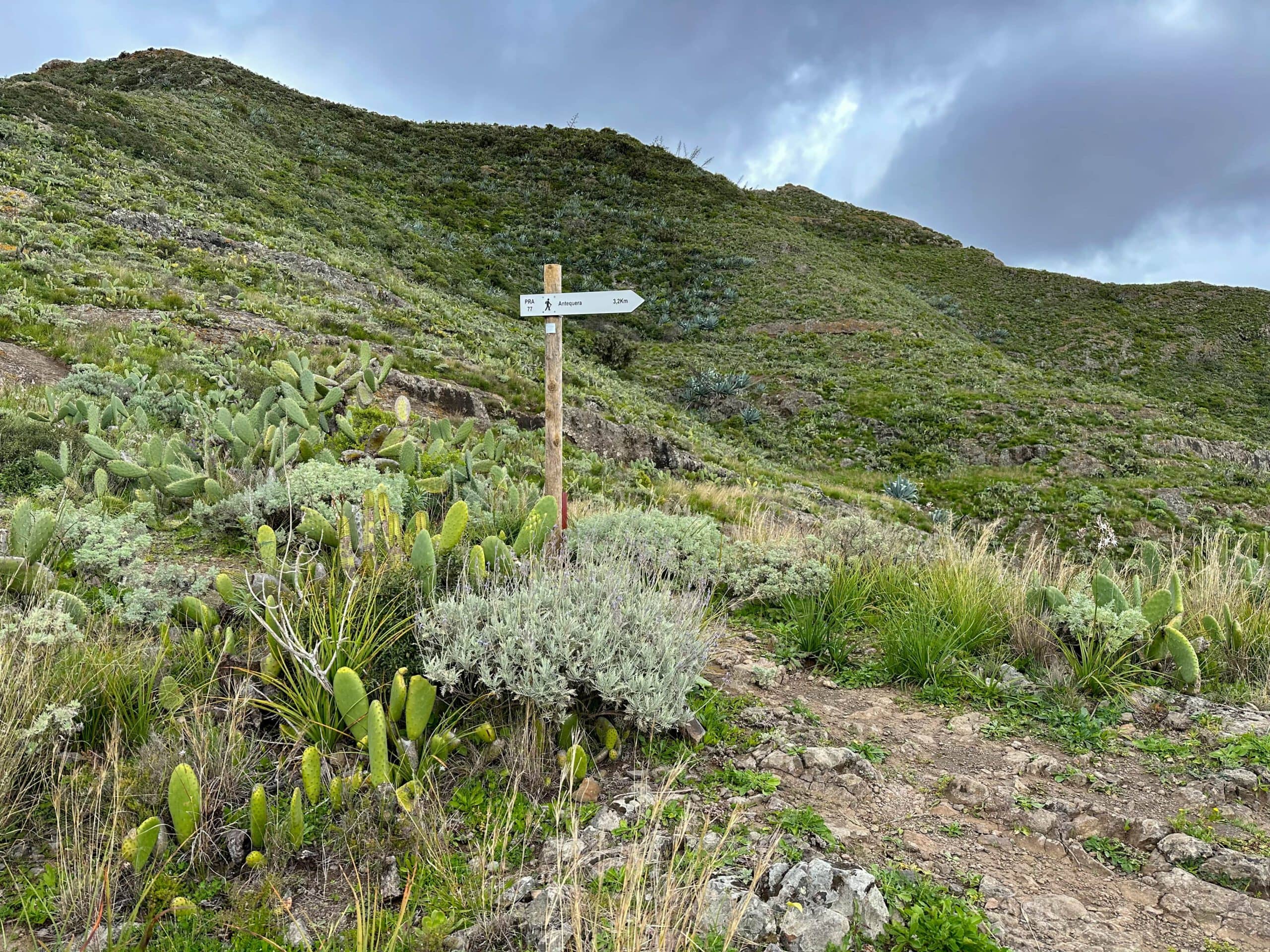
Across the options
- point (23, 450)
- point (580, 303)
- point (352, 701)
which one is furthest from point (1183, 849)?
point (23, 450)

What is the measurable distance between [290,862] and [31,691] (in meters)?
1.17

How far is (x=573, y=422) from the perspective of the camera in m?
12.2

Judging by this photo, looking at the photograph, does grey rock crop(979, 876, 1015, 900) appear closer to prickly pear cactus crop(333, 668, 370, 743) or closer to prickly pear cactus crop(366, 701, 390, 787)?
prickly pear cactus crop(366, 701, 390, 787)

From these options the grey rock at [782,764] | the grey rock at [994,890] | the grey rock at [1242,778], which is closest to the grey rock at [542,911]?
the grey rock at [782,764]

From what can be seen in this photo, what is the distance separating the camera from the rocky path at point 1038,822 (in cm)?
225

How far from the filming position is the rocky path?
2.25 meters

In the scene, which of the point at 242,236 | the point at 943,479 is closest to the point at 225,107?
the point at 242,236

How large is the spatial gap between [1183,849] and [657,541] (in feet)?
11.7

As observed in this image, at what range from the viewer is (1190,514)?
1230 centimetres

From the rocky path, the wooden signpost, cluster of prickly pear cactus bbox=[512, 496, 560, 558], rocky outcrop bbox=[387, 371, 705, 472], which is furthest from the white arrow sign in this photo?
rocky outcrop bbox=[387, 371, 705, 472]

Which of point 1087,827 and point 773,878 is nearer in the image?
point 773,878

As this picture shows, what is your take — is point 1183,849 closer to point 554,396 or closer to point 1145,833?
point 1145,833

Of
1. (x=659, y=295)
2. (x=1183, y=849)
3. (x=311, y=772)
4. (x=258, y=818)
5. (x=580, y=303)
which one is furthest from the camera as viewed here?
(x=659, y=295)

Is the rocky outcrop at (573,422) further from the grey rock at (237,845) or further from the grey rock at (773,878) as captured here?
the grey rock at (773,878)
